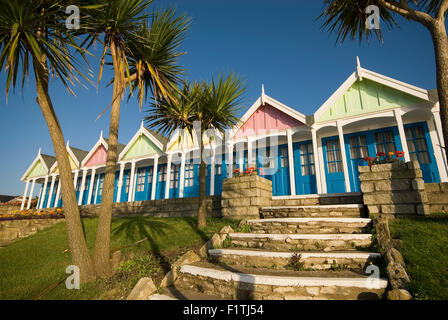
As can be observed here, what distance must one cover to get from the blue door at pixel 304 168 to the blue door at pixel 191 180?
20.7 feet

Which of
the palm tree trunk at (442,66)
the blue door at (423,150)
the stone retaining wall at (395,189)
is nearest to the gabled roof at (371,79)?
the blue door at (423,150)

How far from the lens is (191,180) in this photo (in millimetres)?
14961

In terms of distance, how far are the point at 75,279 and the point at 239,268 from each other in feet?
10.3

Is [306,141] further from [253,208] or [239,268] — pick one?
[239,268]

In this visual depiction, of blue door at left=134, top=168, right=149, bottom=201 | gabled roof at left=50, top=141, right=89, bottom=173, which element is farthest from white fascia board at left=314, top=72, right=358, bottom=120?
gabled roof at left=50, top=141, right=89, bottom=173

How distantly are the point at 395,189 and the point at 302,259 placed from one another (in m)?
3.37

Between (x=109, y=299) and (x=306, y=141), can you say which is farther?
(x=306, y=141)

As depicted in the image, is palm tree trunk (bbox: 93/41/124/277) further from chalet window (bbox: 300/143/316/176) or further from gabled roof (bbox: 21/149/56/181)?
gabled roof (bbox: 21/149/56/181)

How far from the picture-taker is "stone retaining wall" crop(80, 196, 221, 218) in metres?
8.71

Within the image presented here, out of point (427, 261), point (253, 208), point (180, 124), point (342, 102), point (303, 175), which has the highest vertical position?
point (342, 102)

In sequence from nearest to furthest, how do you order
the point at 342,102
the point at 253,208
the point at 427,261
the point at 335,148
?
the point at 427,261, the point at 253,208, the point at 342,102, the point at 335,148

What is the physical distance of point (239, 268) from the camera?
159 inches
